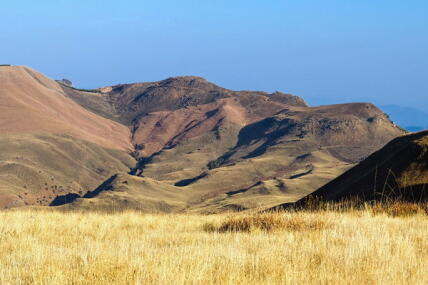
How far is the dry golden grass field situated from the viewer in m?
6.60

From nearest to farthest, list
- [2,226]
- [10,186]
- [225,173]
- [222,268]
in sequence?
[222,268] → [2,226] → [10,186] → [225,173]

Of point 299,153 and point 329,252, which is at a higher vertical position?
point 299,153

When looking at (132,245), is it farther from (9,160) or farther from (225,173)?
(9,160)

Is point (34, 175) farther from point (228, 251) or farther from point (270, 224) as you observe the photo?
point (228, 251)


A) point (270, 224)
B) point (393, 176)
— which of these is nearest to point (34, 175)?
point (393, 176)

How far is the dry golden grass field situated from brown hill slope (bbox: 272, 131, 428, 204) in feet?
9.11

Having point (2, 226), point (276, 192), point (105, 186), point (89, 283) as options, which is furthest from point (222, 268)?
point (105, 186)

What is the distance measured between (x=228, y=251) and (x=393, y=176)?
9.27 metres

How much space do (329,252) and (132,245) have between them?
3091 millimetres

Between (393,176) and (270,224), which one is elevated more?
(393,176)

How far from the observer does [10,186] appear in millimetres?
154125

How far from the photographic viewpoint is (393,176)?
15953 mm

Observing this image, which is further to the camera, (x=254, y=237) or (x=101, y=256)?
(x=254, y=237)

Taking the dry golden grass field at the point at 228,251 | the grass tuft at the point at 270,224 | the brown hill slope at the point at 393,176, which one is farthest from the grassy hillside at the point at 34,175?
the grass tuft at the point at 270,224
